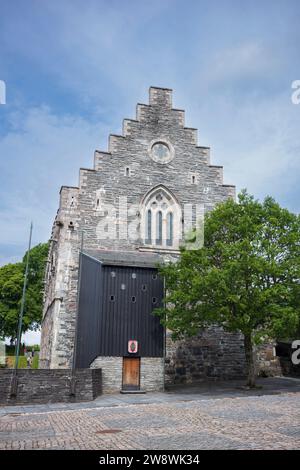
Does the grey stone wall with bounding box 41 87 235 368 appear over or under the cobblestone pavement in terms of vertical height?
over

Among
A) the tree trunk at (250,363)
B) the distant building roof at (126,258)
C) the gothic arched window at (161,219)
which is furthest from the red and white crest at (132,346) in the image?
the gothic arched window at (161,219)

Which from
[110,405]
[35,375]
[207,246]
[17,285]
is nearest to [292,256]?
[207,246]

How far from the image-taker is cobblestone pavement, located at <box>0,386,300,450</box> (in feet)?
28.0

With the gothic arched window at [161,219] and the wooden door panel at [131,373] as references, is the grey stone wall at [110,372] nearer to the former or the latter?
the wooden door panel at [131,373]

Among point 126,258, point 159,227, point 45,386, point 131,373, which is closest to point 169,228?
point 159,227

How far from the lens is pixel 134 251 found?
24.2 metres

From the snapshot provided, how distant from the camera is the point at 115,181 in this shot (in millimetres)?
24984

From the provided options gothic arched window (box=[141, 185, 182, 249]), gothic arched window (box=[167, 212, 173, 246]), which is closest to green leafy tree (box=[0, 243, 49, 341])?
gothic arched window (box=[141, 185, 182, 249])

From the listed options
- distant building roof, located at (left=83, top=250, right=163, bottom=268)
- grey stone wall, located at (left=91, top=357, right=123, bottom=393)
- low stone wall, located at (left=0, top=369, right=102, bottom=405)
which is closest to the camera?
low stone wall, located at (left=0, top=369, right=102, bottom=405)

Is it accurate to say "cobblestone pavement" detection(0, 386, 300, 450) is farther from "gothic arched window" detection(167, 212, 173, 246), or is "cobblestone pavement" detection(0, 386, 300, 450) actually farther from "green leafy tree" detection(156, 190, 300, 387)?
"gothic arched window" detection(167, 212, 173, 246)

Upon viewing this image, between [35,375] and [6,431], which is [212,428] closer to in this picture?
[6,431]

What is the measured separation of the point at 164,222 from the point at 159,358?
8161 millimetres

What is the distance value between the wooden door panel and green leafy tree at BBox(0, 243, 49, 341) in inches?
1047

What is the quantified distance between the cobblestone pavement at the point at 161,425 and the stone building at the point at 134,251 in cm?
473
